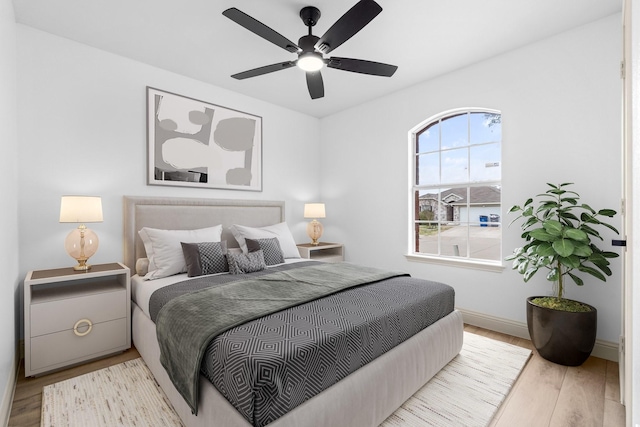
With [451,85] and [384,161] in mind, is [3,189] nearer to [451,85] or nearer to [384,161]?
[384,161]

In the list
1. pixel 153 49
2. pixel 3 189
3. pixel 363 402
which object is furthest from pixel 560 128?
pixel 3 189

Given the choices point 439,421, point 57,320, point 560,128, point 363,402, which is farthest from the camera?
point 560,128

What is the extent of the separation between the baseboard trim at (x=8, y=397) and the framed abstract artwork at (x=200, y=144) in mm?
1827

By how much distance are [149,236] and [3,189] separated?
3.68ft

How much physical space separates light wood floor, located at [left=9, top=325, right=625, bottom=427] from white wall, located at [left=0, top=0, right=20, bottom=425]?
13 cm

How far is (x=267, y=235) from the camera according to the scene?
3432 mm

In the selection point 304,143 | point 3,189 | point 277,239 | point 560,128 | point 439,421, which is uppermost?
point 304,143

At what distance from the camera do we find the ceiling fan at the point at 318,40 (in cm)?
181

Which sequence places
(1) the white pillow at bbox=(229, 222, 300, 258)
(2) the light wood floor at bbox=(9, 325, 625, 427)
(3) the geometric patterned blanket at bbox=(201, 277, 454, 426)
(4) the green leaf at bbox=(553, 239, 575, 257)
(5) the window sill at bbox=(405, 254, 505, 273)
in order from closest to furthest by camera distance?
(3) the geometric patterned blanket at bbox=(201, 277, 454, 426)
(2) the light wood floor at bbox=(9, 325, 625, 427)
(4) the green leaf at bbox=(553, 239, 575, 257)
(5) the window sill at bbox=(405, 254, 505, 273)
(1) the white pillow at bbox=(229, 222, 300, 258)

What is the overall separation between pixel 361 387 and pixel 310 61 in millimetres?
2177

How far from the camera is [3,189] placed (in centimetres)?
180

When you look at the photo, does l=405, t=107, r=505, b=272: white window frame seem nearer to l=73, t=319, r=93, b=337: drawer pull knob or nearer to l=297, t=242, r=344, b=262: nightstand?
l=297, t=242, r=344, b=262: nightstand

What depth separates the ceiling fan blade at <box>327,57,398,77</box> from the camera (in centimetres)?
226

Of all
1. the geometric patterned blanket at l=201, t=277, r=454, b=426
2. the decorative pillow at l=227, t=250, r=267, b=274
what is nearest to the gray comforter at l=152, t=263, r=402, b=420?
the geometric patterned blanket at l=201, t=277, r=454, b=426
